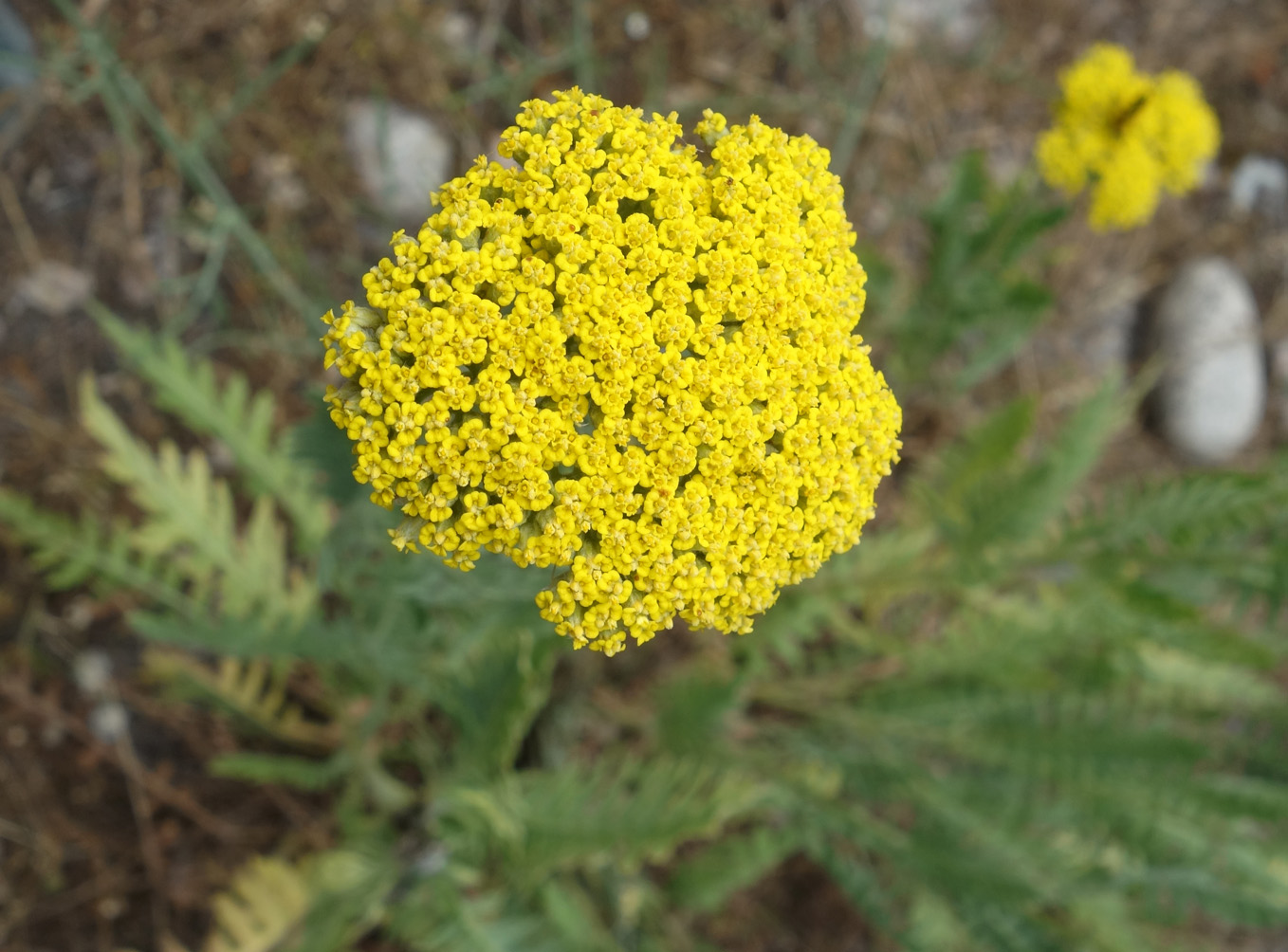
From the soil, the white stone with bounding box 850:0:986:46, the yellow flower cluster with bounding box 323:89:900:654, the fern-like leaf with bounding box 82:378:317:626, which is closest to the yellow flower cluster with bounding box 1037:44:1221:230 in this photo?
the soil

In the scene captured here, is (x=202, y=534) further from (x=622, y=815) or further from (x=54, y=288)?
(x=622, y=815)

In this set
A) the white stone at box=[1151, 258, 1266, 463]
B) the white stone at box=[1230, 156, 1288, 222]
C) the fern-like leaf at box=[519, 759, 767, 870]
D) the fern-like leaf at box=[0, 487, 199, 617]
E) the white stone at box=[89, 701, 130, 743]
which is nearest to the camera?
the fern-like leaf at box=[519, 759, 767, 870]

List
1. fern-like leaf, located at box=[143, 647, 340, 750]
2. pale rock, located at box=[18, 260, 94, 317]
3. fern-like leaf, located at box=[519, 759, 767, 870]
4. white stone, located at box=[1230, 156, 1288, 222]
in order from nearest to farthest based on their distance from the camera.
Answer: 1. fern-like leaf, located at box=[519, 759, 767, 870]
2. fern-like leaf, located at box=[143, 647, 340, 750]
3. pale rock, located at box=[18, 260, 94, 317]
4. white stone, located at box=[1230, 156, 1288, 222]

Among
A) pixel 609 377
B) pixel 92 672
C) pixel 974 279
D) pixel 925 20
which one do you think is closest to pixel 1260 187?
pixel 925 20

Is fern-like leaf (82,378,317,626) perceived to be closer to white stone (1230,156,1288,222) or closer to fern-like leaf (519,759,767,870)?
fern-like leaf (519,759,767,870)

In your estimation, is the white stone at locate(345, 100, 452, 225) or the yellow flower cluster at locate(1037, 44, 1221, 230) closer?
the yellow flower cluster at locate(1037, 44, 1221, 230)

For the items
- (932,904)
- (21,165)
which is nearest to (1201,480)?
(932,904)

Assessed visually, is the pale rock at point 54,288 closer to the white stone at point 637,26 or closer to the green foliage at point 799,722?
the green foliage at point 799,722
